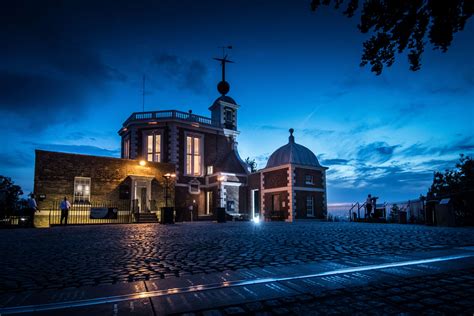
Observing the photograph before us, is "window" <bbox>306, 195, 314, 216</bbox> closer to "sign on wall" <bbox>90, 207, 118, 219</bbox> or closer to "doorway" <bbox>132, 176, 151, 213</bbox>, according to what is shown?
"doorway" <bbox>132, 176, 151, 213</bbox>

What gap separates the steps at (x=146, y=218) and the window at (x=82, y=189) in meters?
3.95

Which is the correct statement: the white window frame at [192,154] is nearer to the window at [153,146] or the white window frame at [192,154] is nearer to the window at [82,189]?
the window at [153,146]

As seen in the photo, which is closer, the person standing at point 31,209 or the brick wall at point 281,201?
the person standing at point 31,209

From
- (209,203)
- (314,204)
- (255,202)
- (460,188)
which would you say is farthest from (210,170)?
(460,188)

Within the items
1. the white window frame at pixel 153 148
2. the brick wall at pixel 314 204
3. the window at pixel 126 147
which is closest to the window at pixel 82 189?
the white window frame at pixel 153 148

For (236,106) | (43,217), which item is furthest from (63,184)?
(236,106)

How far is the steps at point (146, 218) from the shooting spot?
22230 millimetres

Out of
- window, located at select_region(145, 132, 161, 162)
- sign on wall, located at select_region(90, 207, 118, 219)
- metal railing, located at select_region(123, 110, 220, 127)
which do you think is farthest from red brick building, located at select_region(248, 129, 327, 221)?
sign on wall, located at select_region(90, 207, 118, 219)

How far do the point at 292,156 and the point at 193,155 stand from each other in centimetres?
A: 1040

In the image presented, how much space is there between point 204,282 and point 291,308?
3.48 ft

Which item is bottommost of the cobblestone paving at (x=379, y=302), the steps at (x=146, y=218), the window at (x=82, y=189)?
the steps at (x=146, y=218)

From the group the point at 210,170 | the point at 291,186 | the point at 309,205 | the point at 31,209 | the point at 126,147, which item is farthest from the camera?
the point at 210,170

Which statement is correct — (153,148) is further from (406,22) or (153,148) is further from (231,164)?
(406,22)

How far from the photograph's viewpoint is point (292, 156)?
26797mm
